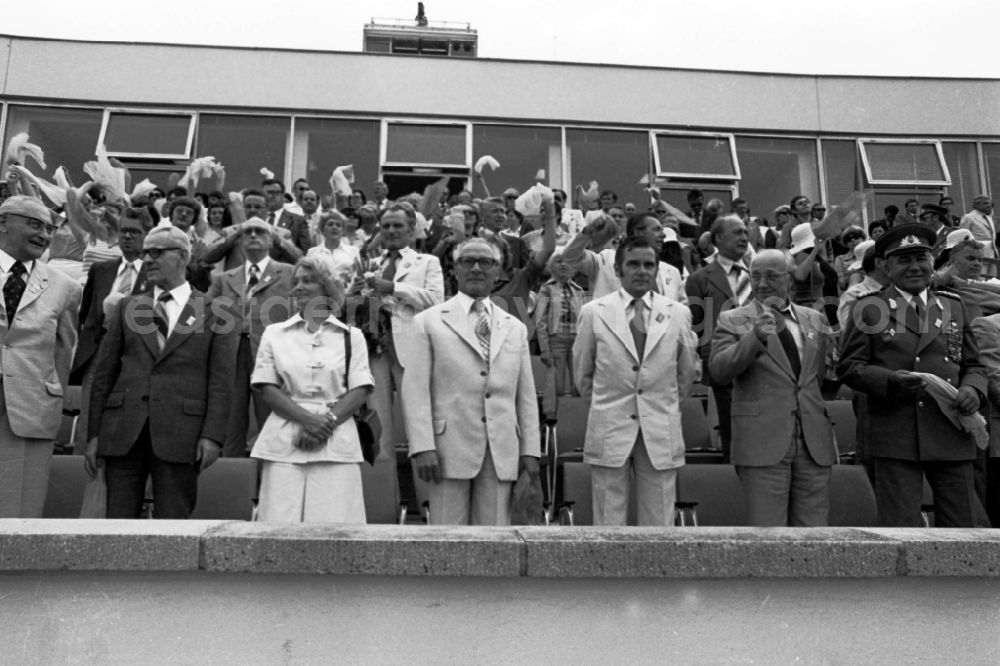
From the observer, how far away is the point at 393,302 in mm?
5977

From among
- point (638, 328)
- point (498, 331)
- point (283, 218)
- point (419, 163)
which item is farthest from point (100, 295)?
point (419, 163)

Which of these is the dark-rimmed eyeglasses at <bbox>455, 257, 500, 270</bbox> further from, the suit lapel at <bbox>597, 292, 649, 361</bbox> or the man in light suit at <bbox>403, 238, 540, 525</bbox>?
the suit lapel at <bbox>597, 292, 649, 361</bbox>

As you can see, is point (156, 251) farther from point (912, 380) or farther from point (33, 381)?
point (912, 380)

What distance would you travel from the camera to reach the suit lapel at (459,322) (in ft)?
15.5

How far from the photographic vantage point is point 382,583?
118 inches

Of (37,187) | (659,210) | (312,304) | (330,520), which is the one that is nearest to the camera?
(330,520)

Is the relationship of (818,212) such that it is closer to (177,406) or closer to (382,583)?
(177,406)

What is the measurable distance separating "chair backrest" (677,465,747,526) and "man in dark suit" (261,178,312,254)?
4437mm

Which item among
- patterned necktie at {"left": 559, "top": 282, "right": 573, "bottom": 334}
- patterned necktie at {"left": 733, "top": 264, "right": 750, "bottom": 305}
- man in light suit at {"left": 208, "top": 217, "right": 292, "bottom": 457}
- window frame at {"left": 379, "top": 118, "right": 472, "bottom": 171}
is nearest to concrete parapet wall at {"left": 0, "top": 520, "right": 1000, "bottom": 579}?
man in light suit at {"left": 208, "top": 217, "right": 292, "bottom": 457}

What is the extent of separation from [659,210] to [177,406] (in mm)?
7480

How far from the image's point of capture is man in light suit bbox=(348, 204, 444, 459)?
19.4 feet

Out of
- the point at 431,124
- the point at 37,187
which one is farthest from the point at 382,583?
the point at 431,124

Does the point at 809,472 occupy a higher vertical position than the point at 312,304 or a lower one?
lower

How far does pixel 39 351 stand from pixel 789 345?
407 cm
